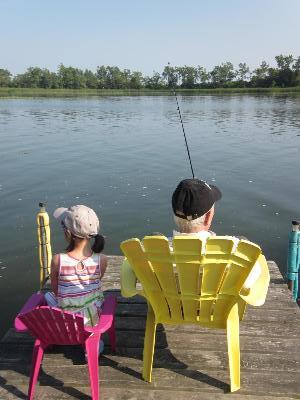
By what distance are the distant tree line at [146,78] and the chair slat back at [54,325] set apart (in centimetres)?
10096

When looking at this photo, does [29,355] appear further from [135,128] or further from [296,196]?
[135,128]

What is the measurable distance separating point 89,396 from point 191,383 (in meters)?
0.82

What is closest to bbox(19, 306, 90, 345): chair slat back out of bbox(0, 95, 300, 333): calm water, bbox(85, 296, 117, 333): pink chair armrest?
bbox(85, 296, 117, 333): pink chair armrest

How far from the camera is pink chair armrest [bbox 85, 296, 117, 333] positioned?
312 cm

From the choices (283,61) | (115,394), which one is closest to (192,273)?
(115,394)

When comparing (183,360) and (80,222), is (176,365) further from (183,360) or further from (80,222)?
(80,222)

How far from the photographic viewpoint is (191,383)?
10.6ft

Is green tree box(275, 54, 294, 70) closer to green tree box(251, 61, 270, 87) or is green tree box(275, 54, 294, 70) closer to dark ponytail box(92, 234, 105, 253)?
green tree box(251, 61, 270, 87)

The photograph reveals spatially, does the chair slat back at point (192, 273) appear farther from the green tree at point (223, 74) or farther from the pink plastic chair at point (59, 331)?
the green tree at point (223, 74)

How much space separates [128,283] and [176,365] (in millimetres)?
852

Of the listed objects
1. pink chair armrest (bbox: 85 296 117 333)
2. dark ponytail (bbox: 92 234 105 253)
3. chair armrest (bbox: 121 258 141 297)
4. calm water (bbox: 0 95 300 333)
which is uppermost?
dark ponytail (bbox: 92 234 105 253)

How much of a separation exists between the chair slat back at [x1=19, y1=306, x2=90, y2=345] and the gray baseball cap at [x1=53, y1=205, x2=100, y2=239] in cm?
61

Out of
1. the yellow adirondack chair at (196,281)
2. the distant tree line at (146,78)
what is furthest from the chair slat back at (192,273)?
the distant tree line at (146,78)

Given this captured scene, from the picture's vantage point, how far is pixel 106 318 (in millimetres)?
3275
